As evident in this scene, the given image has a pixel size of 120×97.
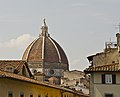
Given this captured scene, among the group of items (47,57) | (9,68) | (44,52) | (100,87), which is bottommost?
(100,87)

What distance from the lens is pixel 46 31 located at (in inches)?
5556

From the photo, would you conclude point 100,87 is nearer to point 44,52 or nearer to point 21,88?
point 21,88

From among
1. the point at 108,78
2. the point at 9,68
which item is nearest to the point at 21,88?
the point at 108,78

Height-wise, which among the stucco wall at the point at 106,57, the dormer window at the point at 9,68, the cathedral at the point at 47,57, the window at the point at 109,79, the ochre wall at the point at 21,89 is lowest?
the ochre wall at the point at 21,89

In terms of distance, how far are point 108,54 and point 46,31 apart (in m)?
94.4

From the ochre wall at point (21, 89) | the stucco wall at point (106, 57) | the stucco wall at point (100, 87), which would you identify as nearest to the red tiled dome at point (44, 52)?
the stucco wall at point (106, 57)

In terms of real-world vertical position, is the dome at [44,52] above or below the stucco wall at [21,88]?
above

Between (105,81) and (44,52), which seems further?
(44,52)

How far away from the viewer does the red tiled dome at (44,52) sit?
13338 cm

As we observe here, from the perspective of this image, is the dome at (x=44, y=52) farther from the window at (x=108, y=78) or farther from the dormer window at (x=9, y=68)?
the window at (x=108, y=78)

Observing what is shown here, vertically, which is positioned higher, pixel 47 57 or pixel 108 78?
pixel 47 57

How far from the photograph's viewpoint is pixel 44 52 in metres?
136

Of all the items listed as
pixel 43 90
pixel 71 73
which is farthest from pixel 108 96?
pixel 71 73

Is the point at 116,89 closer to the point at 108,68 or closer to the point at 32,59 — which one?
the point at 108,68
